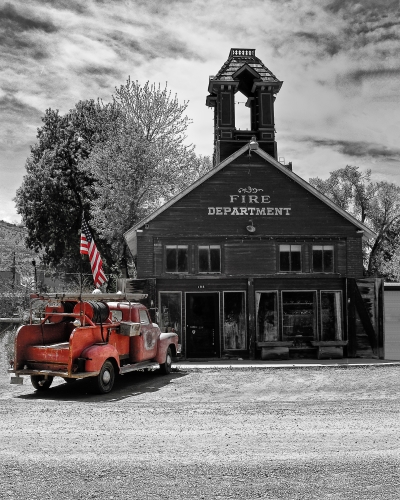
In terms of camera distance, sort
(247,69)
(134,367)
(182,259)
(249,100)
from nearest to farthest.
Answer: (134,367)
(182,259)
(247,69)
(249,100)

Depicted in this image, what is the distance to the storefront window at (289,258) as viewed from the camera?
74.7 feet

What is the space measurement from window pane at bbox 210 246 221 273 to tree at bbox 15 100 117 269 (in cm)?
2252

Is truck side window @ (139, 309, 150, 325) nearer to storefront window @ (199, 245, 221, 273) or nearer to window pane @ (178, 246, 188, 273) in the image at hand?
window pane @ (178, 246, 188, 273)

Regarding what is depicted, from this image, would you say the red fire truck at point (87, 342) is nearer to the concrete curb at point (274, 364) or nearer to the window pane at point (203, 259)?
the concrete curb at point (274, 364)

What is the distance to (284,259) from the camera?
74.9 feet

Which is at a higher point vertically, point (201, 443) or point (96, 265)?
point (96, 265)

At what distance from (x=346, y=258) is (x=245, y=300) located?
13.9 ft

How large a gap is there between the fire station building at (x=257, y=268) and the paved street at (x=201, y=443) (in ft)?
23.9

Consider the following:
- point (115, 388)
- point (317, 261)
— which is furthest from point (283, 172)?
point (115, 388)

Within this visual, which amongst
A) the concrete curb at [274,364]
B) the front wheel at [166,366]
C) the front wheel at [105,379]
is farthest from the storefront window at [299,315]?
the front wheel at [105,379]

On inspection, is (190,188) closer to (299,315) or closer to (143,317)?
(299,315)

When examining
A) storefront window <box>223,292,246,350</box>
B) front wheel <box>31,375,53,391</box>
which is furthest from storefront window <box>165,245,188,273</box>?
front wheel <box>31,375,53,391</box>

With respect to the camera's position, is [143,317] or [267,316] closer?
[143,317]

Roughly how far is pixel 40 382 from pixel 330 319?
39.6 feet
